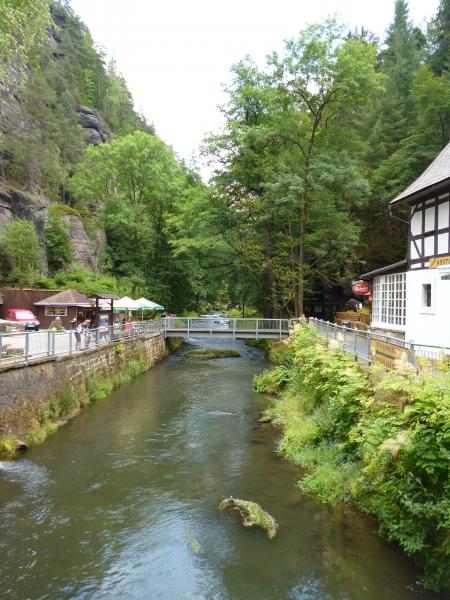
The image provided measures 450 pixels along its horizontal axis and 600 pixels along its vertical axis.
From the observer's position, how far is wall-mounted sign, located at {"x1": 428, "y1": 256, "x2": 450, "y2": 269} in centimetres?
1648

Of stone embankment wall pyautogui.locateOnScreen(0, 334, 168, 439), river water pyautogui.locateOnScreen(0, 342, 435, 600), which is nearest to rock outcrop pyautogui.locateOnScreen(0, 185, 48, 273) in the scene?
stone embankment wall pyautogui.locateOnScreen(0, 334, 168, 439)

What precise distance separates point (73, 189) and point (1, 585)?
44.0 m

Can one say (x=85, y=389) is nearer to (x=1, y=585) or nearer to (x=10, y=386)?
(x=10, y=386)

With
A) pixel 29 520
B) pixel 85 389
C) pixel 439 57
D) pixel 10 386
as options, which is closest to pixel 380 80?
pixel 439 57

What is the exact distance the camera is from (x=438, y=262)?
55.3 feet

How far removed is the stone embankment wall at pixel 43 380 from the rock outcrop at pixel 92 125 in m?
44.4

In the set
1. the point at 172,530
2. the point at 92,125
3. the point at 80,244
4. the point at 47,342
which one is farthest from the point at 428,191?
the point at 92,125

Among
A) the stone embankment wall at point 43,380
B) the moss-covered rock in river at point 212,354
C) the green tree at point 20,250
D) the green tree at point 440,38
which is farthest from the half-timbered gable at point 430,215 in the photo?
the green tree at point 440,38

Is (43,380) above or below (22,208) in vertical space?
below

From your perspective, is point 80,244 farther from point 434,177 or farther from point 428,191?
point 434,177

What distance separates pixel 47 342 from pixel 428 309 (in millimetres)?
13658

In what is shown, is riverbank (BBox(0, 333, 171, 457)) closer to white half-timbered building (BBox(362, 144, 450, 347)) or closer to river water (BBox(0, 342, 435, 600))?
river water (BBox(0, 342, 435, 600))

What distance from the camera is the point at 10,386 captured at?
11.4 metres

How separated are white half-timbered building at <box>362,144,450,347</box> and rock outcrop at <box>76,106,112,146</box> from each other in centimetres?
4830
